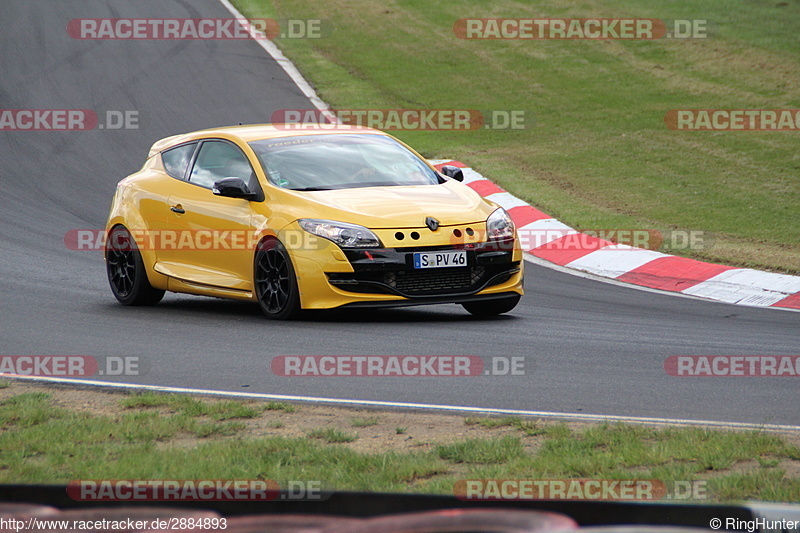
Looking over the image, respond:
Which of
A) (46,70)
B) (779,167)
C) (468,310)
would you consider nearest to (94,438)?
(468,310)

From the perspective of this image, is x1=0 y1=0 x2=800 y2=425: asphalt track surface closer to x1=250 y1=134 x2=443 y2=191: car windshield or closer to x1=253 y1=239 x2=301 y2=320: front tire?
x1=253 y1=239 x2=301 y2=320: front tire

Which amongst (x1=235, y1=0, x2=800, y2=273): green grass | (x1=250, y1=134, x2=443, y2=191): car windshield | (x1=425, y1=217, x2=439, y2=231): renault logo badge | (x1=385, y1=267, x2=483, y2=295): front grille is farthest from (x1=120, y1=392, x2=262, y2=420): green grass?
(x1=235, y1=0, x2=800, y2=273): green grass

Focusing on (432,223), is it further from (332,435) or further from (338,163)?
(332,435)

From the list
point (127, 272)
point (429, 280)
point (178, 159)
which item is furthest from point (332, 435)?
point (178, 159)

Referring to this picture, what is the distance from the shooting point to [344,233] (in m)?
8.55

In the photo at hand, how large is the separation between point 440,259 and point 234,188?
182cm

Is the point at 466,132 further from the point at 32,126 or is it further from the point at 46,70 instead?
the point at 46,70

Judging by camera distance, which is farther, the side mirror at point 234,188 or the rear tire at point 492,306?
the rear tire at point 492,306

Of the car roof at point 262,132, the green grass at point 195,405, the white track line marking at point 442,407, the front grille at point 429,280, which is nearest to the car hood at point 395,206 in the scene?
the front grille at point 429,280

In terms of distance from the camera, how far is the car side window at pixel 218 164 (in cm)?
967

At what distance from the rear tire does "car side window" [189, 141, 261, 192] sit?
84.9 inches

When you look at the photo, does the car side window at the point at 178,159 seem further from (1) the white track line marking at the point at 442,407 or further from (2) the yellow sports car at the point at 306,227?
(1) the white track line marking at the point at 442,407

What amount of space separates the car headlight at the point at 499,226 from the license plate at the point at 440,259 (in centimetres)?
36

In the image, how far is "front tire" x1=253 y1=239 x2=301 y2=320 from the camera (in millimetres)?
8656
